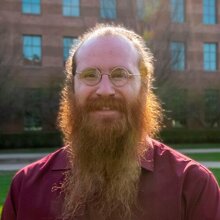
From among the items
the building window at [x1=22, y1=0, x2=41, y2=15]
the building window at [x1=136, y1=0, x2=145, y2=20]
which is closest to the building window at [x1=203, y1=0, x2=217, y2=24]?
the building window at [x1=136, y1=0, x2=145, y2=20]

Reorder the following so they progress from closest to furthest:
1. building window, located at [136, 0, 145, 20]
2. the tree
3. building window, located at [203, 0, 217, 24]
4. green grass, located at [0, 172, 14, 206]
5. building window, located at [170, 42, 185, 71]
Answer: green grass, located at [0, 172, 14, 206] → the tree → building window, located at [136, 0, 145, 20] → building window, located at [170, 42, 185, 71] → building window, located at [203, 0, 217, 24]

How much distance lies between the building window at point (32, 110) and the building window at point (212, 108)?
1176 centimetres

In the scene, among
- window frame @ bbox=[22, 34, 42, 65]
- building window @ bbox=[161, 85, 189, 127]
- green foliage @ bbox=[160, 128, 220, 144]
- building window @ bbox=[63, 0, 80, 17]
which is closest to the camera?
building window @ bbox=[161, 85, 189, 127]

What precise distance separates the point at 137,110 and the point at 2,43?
25807 mm

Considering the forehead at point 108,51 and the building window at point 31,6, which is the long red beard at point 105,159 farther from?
the building window at point 31,6

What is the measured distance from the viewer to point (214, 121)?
3553cm

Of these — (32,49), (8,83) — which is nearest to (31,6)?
(32,49)

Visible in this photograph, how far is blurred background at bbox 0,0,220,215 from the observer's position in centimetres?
2792

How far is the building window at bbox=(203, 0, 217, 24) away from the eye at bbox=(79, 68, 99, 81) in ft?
119

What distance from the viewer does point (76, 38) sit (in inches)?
1068

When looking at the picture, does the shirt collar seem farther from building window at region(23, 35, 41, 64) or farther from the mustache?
building window at region(23, 35, 41, 64)

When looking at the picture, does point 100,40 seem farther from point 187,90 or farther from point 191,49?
point 191,49

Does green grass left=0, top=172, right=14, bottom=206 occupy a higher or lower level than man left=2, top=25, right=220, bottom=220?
lower

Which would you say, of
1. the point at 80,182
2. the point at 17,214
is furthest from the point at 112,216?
the point at 17,214
